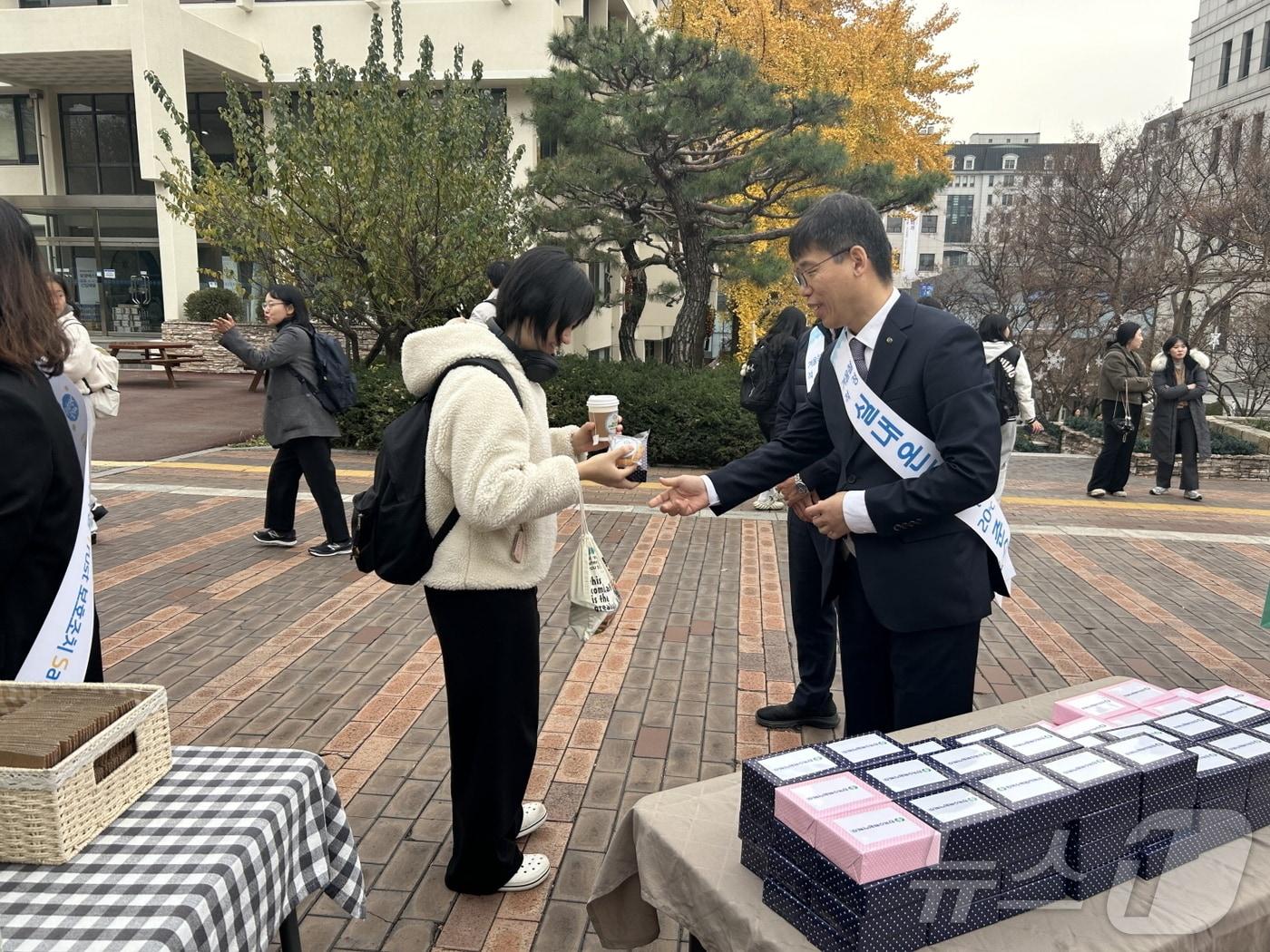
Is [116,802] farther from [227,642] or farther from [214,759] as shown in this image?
[227,642]

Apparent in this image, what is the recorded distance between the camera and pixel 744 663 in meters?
4.67

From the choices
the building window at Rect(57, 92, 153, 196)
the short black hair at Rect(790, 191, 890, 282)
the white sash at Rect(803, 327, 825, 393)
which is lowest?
the white sash at Rect(803, 327, 825, 393)

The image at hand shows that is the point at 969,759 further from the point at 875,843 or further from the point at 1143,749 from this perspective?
the point at 875,843

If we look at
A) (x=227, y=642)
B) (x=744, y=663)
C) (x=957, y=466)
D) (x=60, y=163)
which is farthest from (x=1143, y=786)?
(x=60, y=163)

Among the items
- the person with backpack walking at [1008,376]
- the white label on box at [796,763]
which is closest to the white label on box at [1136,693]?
the white label on box at [796,763]

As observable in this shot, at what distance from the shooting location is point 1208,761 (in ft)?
5.59

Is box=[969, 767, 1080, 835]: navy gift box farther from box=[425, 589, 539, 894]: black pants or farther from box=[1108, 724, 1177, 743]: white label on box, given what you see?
box=[425, 589, 539, 894]: black pants

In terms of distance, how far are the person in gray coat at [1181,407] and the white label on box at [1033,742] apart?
9.26 meters

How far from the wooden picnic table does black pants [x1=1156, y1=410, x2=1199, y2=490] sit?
17.7 meters

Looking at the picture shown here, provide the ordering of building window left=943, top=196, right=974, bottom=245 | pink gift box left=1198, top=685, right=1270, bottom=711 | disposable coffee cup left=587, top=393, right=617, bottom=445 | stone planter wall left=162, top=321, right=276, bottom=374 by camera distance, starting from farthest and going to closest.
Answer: building window left=943, top=196, right=974, bottom=245
stone planter wall left=162, top=321, right=276, bottom=374
disposable coffee cup left=587, top=393, right=617, bottom=445
pink gift box left=1198, top=685, right=1270, bottom=711

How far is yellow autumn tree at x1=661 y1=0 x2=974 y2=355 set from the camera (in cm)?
1592

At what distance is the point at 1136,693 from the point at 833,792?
1.07 m

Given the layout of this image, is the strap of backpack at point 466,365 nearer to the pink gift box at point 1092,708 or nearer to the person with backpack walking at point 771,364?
the pink gift box at point 1092,708

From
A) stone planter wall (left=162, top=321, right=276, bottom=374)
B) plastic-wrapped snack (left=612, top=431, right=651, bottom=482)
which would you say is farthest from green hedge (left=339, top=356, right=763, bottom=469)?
stone planter wall (left=162, top=321, right=276, bottom=374)
